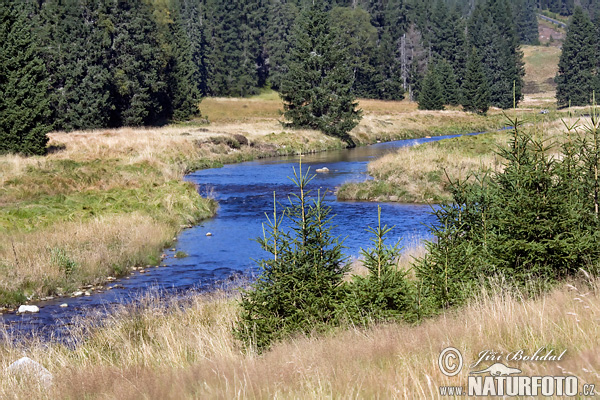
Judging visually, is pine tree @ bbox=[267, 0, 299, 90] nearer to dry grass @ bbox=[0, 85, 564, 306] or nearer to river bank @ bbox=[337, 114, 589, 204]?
dry grass @ bbox=[0, 85, 564, 306]

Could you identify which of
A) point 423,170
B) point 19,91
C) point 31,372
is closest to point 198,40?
point 19,91

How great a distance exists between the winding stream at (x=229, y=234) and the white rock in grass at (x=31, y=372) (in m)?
3.23

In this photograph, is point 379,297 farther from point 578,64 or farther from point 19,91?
point 578,64

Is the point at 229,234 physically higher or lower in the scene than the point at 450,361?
lower

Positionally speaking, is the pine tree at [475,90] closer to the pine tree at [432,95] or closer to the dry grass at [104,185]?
the pine tree at [432,95]

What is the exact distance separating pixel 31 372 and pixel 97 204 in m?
17.8

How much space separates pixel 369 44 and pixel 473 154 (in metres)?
85.7

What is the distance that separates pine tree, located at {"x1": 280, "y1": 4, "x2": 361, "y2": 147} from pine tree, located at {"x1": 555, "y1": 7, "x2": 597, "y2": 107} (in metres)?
59.8

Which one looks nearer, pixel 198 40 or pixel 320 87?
pixel 320 87

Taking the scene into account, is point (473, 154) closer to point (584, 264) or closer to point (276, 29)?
point (584, 264)

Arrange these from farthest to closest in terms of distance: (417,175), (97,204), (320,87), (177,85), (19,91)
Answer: (177,85), (320,87), (19,91), (417,175), (97,204)

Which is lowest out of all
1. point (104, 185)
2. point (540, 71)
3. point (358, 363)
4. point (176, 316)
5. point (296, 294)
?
point (176, 316)

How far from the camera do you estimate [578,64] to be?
368ft

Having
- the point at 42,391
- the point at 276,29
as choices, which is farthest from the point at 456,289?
the point at 276,29
